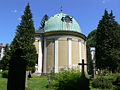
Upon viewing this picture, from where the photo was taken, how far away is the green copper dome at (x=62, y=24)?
3691 centimetres

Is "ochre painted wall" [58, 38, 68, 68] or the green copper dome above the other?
the green copper dome

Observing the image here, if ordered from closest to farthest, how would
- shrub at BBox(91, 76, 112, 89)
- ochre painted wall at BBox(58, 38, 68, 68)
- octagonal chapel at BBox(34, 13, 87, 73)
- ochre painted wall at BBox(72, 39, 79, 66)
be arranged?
shrub at BBox(91, 76, 112, 89), ochre painted wall at BBox(58, 38, 68, 68), octagonal chapel at BBox(34, 13, 87, 73), ochre painted wall at BBox(72, 39, 79, 66)

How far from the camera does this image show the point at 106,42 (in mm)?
34219

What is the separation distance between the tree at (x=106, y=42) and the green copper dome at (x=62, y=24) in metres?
5.25

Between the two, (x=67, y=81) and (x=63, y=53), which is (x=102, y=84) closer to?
(x=67, y=81)

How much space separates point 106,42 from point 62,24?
946cm

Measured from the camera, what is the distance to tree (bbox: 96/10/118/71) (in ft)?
107

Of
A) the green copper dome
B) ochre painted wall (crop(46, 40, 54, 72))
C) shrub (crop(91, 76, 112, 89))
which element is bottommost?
shrub (crop(91, 76, 112, 89))

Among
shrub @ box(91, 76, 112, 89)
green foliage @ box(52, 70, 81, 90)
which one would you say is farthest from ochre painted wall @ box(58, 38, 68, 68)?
green foliage @ box(52, 70, 81, 90)

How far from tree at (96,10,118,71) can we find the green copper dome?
17.2ft

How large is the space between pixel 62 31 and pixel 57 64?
251 inches

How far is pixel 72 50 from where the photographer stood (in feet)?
→ 116

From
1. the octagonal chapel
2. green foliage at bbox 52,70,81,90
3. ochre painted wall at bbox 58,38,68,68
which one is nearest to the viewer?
green foliage at bbox 52,70,81,90

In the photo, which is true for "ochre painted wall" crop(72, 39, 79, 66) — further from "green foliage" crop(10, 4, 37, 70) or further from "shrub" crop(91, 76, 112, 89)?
"shrub" crop(91, 76, 112, 89)
